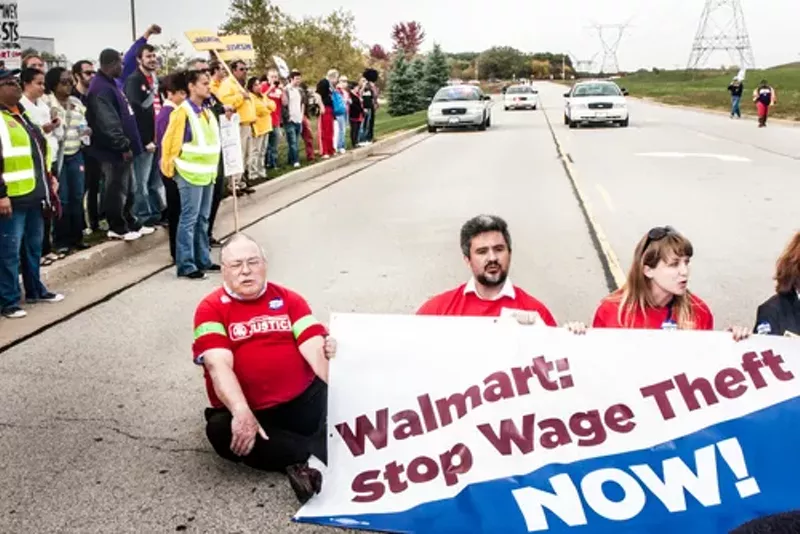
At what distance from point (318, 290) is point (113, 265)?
2.68 m

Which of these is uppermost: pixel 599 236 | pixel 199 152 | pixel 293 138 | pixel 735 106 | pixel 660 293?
pixel 199 152

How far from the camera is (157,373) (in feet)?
20.3

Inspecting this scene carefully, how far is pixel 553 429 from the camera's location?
3.88 metres

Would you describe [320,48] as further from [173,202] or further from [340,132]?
[173,202]

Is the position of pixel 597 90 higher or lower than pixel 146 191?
higher

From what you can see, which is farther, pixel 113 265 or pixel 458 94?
pixel 458 94

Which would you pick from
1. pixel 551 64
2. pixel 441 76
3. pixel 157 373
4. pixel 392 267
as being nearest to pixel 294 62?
pixel 441 76

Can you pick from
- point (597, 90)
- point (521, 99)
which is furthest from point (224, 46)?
point (521, 99)

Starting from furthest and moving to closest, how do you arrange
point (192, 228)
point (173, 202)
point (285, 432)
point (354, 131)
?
point (354, 131), point (173, 202), point (192, 228), point (285, 432)

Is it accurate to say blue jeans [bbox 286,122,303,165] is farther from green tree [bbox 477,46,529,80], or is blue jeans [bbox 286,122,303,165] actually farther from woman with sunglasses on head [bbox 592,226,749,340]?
green tree [bbox 477,46,529,80]

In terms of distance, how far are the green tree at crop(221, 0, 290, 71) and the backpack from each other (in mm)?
25986

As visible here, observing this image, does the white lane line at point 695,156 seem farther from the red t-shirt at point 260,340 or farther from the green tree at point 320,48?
the green tree at point 320,48

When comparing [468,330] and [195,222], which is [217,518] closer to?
[468,330]

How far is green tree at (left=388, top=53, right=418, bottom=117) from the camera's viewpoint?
5578cm
